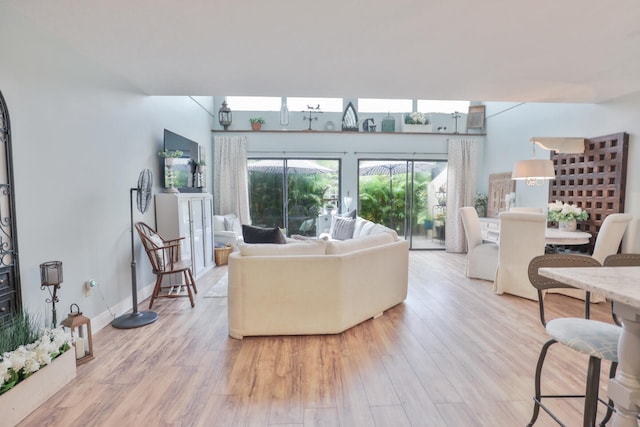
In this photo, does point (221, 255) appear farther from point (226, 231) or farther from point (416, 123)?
point (416, 123)

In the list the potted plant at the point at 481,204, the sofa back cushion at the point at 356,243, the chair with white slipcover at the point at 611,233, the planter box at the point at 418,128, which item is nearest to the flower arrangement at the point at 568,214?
the chair with white slipcover at the point at 611,233

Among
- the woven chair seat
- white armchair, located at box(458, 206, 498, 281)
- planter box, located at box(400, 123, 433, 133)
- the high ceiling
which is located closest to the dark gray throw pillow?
the high ceiling

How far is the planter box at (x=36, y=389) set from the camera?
177 centimetres

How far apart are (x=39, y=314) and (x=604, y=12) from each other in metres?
4.37

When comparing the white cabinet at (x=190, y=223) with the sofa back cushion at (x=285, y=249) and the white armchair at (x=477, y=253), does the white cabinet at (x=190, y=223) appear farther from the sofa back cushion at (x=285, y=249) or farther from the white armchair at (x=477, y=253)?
the white armchair at (x=477, y=253)

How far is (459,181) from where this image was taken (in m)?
6.95

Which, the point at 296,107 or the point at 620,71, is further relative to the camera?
the point at 296,107

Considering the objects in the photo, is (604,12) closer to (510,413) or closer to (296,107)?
(510,413)

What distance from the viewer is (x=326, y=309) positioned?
A: 291 centimetres

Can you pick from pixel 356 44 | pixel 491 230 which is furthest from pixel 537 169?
pixel 356 44

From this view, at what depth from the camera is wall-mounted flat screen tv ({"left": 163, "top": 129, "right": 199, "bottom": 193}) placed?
14.6ft

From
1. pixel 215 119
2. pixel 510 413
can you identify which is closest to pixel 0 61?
pixel 510 413

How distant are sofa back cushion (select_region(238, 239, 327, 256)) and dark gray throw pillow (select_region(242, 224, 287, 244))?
61 cm

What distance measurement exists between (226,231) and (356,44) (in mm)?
4379
